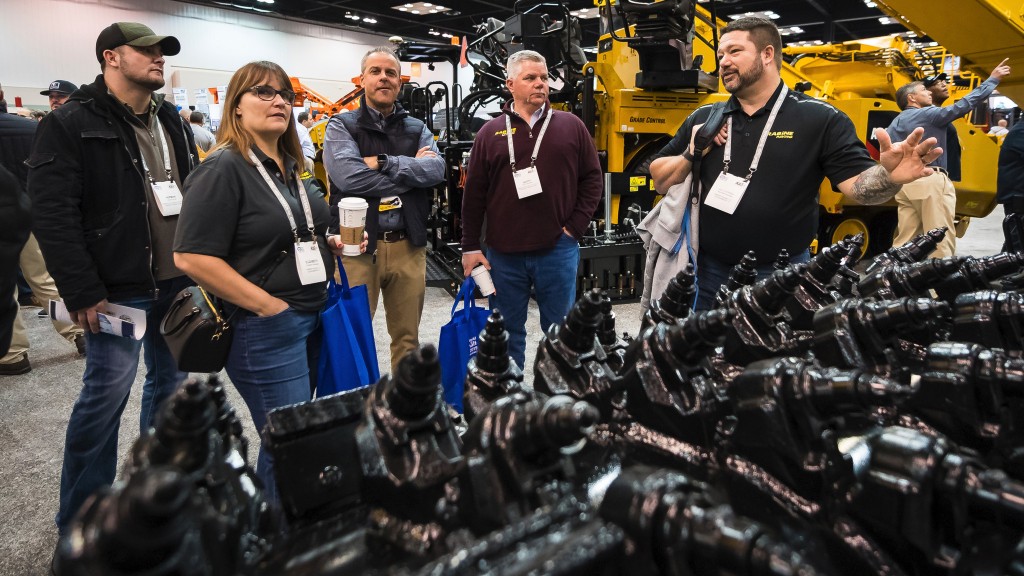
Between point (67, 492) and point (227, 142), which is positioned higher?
point (227, 142)

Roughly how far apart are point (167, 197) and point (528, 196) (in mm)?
1574

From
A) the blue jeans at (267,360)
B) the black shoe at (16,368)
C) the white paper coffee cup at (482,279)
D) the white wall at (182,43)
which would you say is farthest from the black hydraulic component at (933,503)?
the white wall at (182,43)

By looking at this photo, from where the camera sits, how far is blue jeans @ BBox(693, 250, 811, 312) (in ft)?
8.05

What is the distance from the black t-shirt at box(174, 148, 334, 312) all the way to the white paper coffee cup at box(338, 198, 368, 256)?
3.7 inches

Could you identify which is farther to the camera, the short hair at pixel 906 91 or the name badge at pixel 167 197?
the short hair at pixel 906 91

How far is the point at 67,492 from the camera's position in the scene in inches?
86.1

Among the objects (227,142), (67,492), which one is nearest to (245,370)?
(227,142)

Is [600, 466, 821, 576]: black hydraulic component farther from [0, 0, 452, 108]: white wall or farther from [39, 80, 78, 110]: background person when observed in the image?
[0, 0, 452, 108]: white wall

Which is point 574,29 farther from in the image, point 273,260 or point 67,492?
point 67,492

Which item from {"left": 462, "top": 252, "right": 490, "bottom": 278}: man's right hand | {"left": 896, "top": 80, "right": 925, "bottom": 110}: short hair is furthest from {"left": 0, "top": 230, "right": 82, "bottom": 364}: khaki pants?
{"left": 896, "top": 80, "right": 925, "bottom": 110}: short hair

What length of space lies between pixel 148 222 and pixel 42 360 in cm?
282

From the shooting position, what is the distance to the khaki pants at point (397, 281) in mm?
3166

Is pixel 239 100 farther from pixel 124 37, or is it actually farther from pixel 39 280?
pixel 39 280

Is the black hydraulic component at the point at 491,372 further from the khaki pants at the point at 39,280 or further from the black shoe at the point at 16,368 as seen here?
the khaki pants at the point at 39,280
